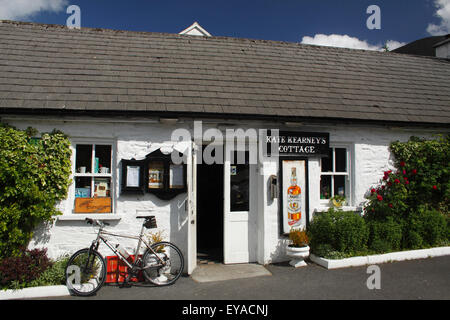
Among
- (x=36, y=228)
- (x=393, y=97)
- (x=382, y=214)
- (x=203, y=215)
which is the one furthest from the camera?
(x=203, y=215)

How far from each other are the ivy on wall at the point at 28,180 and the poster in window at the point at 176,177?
1.89m

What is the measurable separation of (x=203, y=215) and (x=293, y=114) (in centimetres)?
419

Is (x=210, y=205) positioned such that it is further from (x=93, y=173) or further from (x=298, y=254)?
(x=93, y=173)

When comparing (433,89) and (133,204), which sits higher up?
(433,89)

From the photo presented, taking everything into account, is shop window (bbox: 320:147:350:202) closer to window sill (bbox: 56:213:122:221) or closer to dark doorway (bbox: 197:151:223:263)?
dark doorway (bbox: 197:151:223:263)

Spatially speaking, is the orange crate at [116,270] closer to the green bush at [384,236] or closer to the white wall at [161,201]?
the white wall at [161,201]

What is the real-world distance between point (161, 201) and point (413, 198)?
5.76 metres

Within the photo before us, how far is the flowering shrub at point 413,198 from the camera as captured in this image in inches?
289

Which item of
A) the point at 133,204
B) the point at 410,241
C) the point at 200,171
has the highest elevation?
the point at 200,171

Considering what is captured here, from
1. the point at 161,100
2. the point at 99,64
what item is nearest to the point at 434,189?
the point at 161,100

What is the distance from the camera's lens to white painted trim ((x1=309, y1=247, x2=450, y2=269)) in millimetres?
6621

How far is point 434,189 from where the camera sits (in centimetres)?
801

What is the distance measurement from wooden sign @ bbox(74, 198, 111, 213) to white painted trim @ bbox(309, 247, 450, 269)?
4276 mm

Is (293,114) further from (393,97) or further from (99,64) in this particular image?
(99,64)
